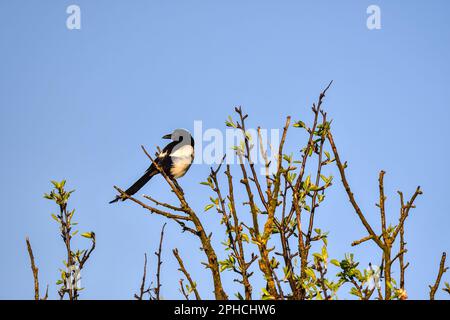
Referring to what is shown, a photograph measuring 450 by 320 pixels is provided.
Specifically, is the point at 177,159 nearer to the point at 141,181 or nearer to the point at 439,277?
the point at 141,181

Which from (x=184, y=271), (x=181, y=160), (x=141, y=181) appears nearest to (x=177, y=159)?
(x=181, y=160)

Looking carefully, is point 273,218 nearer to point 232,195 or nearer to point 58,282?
point 232,195

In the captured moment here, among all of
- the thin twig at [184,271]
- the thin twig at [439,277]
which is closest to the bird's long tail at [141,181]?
the thin twig at [184,271]

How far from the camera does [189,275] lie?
319cm

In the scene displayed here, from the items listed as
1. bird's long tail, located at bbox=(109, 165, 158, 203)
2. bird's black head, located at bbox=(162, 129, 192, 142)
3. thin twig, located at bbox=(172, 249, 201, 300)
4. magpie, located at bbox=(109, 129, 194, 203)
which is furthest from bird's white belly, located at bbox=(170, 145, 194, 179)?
thin twig, located at bbox=(172, 249, 201, 300)

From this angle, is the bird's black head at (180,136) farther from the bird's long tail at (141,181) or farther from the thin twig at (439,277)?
the thin twig at (439,277)

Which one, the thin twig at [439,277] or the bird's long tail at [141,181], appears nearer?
the thin twig at [439,277]

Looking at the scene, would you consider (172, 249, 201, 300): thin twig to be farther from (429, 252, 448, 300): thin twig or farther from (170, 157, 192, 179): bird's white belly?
(170, 157, 192, 179): bird's white belly

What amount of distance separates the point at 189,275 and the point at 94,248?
1.05m

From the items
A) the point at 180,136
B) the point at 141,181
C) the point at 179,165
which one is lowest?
the point at 141,181

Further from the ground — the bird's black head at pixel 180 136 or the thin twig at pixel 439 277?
the bird's black head at pixel 180 136

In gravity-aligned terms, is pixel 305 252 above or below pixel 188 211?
below
